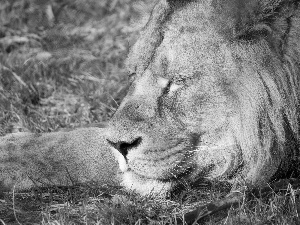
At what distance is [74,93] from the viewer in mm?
5109

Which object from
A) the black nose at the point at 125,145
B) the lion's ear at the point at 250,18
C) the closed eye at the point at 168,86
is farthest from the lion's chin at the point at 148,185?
the lion's ear at the point at 250,18

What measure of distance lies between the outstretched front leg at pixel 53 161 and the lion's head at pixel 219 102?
12.2 inches

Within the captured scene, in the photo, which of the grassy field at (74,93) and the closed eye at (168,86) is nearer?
the grassy field at (74,93)

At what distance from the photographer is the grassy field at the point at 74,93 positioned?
287 centimetres

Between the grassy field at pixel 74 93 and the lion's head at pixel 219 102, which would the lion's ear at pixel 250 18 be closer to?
the lion's head at pixel 219 102

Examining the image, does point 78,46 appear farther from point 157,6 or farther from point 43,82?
point 157,6

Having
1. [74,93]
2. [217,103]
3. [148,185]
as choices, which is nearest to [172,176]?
[148,185]

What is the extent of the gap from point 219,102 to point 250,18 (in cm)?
42

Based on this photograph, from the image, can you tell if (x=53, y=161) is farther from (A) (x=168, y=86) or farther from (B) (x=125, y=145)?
(A) (x=168, y=86)

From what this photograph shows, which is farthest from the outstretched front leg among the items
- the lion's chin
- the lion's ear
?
the lion's ear

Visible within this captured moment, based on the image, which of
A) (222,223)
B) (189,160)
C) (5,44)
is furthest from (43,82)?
(222,223)

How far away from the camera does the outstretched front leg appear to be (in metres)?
3.20

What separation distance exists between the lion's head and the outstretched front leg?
309 millimetres

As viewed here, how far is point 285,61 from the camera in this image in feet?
9.83
